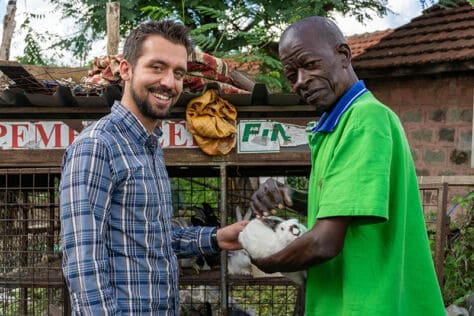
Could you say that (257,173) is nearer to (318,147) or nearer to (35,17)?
(318,147)

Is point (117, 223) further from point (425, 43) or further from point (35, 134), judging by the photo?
point (425, 43)

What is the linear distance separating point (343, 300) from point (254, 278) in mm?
2395

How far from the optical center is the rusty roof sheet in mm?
Answer: 8492

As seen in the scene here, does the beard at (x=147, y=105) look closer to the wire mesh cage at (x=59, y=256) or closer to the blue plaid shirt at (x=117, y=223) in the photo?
the blue plaid shirt at (x=117, y=223)

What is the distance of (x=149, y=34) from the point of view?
2.58m

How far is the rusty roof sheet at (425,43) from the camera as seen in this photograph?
27.9ft

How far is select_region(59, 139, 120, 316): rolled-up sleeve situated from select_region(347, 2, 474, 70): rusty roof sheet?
6.90 m

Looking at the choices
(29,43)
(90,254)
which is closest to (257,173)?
(90,254)

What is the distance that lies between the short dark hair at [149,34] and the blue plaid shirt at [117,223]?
0.79 feet

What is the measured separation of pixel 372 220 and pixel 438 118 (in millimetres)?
7448

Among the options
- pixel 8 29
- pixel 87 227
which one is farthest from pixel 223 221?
pixel 8 29

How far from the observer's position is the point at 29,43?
11.0 m

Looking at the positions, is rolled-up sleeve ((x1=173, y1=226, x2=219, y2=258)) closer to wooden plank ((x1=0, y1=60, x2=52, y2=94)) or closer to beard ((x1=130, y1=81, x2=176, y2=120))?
beard ((x1=130, y1=81, x2=176, y2=120))

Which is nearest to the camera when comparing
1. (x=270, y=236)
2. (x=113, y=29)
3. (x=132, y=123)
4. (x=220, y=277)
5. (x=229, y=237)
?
(x=270, y=236)
